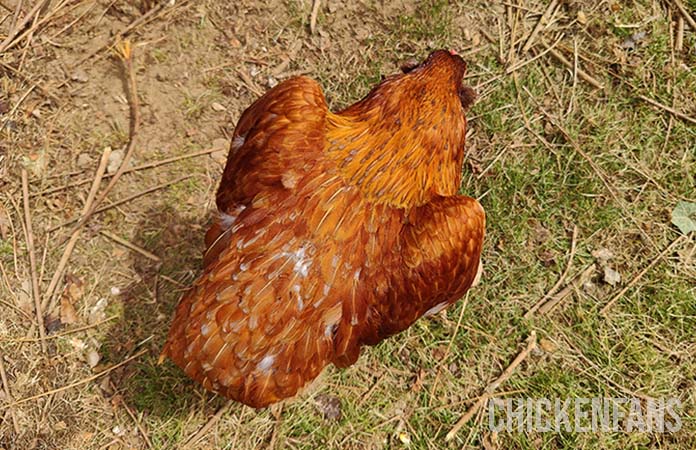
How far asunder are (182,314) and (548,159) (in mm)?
2149

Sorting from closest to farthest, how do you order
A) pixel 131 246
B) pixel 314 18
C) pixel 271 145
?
pixel 271 145
pixel 131 246
pixel 314 18

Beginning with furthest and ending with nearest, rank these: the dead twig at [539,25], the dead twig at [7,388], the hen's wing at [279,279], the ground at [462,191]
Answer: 1. the dead twig at [539,25]
2. the ground at [462,191]
3. the dead twig at [7,388]
4. the hen's wing at [279,279]

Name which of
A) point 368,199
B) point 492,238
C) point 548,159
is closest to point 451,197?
point 368,199

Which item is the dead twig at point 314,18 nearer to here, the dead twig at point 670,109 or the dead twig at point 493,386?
the dead twig at point 670,109

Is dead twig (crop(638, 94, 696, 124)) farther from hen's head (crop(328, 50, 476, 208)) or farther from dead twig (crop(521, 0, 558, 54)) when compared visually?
hen's head (crop(328, 50, 476, 208))

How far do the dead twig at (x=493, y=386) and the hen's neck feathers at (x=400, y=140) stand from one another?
1194mm

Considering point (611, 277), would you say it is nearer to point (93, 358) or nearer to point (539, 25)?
point (539, 25)

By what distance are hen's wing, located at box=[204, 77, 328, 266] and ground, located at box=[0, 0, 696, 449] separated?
90 centimetres

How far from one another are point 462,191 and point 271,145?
1355 millimetres

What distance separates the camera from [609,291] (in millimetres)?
2691

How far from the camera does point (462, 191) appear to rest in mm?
2785

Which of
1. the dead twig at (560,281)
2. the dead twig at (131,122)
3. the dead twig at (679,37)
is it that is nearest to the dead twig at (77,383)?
the dead twig at (131,122)

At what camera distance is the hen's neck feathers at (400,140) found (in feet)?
5.90

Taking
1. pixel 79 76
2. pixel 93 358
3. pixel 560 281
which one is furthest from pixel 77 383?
pixel 560 281
